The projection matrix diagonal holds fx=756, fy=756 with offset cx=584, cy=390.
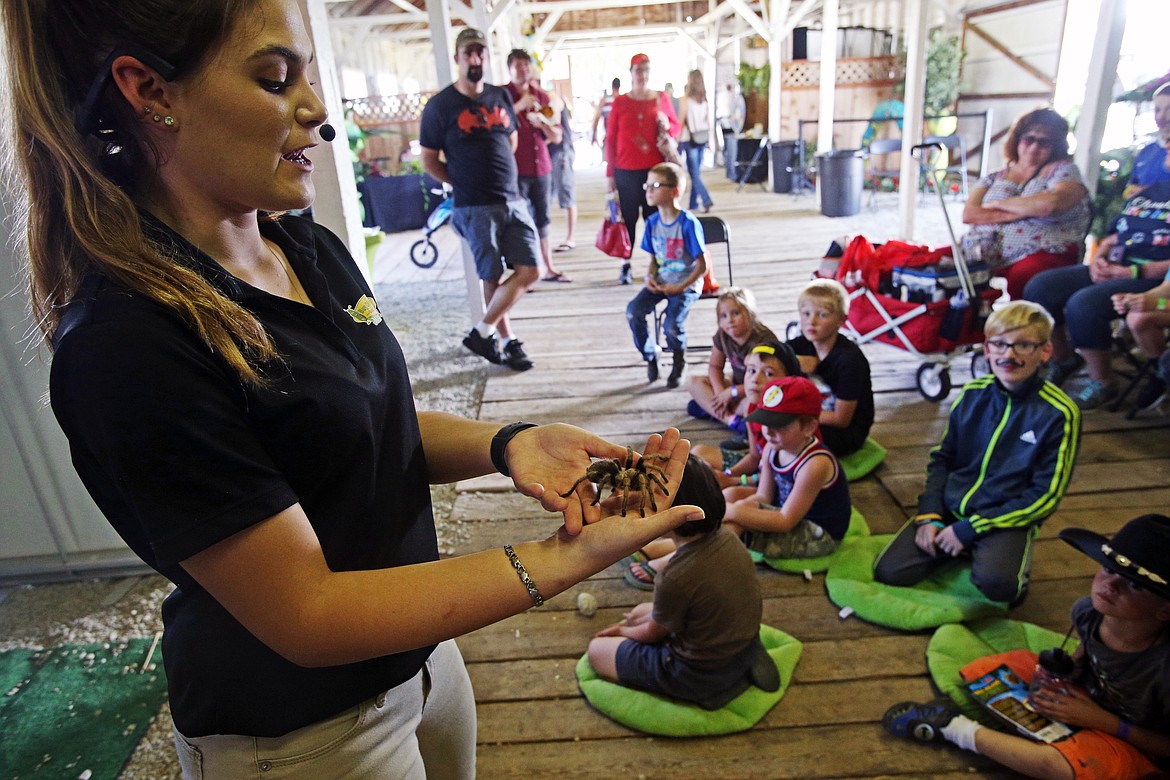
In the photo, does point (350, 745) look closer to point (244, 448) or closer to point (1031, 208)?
point (244, 448)

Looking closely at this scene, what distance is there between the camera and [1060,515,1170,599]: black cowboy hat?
1.63 m

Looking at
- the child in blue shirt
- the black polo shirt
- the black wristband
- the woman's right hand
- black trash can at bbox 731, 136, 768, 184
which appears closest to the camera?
the black polo shirt

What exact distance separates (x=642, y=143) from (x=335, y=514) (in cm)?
521

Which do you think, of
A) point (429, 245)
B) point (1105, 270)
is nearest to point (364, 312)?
point (1105, 270)

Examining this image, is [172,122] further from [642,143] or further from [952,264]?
[642,143]

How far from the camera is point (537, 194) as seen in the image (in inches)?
223

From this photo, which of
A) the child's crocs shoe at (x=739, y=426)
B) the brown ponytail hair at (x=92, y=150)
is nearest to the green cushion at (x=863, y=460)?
the child's crocs shoe at (x=739, y=426)

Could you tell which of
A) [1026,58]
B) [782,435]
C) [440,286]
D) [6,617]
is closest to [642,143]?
[440,286]

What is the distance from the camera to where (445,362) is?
472cm

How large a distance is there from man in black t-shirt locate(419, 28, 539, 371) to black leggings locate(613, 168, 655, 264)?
1.48 meters

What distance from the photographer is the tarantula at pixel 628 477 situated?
3.09 feet

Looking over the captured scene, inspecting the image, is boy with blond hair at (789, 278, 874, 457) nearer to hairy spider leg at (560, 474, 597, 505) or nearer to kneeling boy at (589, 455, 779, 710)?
kneeling boy at (589, 455, 779, 710)

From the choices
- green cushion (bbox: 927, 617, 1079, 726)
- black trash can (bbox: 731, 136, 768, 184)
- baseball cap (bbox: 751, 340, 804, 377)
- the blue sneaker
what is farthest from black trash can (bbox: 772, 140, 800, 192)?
the blue sneaker

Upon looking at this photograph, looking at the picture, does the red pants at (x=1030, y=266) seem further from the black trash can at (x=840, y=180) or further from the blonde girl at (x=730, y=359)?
the black trash can at (x=840, y=180)
